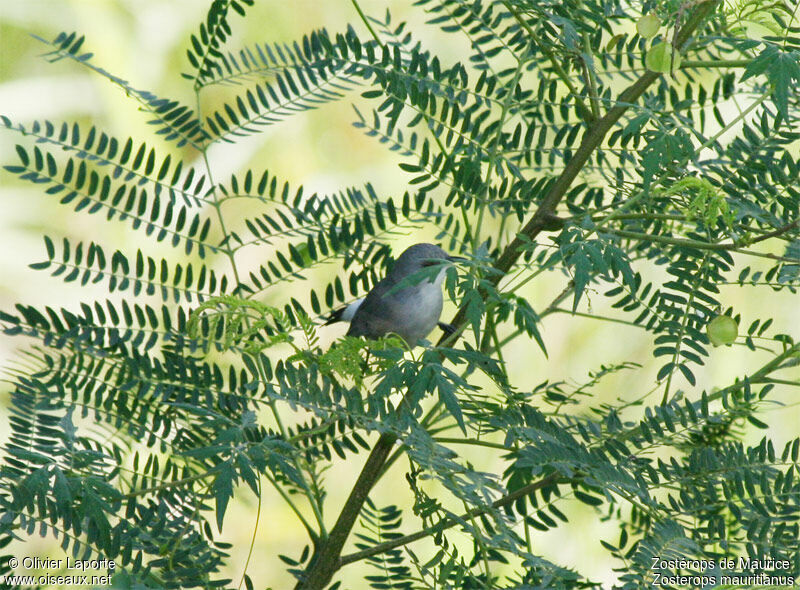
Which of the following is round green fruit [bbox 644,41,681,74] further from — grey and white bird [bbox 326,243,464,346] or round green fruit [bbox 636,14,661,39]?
grey and white bird [bbox 326,243,464,346]

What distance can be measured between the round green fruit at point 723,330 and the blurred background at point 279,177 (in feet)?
6.55

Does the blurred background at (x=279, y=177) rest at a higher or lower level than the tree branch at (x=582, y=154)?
higher

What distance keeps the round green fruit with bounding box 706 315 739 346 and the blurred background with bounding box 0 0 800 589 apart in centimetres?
200

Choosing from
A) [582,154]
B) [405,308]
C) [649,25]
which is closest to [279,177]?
[405,308]

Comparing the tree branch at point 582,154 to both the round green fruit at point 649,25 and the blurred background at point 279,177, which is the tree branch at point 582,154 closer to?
the round green fruit at point 649,25

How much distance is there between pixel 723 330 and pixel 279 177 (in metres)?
2.85

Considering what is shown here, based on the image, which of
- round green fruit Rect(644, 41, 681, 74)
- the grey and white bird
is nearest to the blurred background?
the grey and white bird

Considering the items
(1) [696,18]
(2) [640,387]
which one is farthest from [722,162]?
(2) [640,387]

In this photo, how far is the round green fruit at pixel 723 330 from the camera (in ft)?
4.17

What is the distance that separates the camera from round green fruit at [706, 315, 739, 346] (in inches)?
50.1

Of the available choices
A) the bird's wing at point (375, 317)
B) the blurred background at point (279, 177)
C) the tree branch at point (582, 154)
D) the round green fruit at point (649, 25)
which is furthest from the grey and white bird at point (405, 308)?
the round green fruit at point (649, 25)

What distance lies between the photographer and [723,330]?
1.27 m

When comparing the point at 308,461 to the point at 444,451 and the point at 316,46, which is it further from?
→ the point at 316,46

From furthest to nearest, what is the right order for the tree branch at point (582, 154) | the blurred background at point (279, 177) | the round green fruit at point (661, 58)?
the blurred background at point (279, 177) < the tree branch at point (582, 154) < the round green fruit at point (661, 58)
